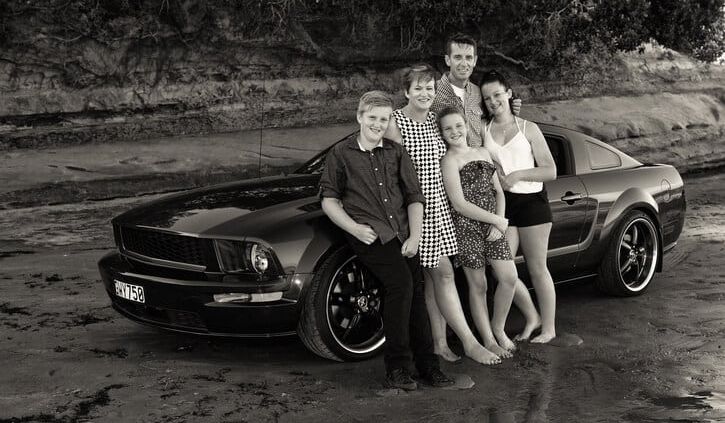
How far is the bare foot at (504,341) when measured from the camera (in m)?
5.83

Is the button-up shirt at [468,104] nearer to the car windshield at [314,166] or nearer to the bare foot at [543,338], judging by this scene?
the car windshield at [314,166]

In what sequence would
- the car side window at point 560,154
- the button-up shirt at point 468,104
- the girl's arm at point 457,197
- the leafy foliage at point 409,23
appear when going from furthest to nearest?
the leafy foliage at point 409,23, the car side window at point 560,154, the button-up shirt at point 468,104, the girl's arm at point 457,197

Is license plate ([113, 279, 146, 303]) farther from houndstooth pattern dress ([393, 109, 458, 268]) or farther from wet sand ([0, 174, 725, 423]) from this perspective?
houndstooth pattern dress ([393, 109, 458, 268])

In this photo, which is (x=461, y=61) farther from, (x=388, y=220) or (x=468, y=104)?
(x=388, y=220)

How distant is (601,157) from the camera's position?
7121mm

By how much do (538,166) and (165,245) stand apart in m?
2.26

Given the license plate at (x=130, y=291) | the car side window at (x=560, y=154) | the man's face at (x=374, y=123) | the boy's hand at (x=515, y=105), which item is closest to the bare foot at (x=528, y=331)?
the car side window at (x=560, y=154)

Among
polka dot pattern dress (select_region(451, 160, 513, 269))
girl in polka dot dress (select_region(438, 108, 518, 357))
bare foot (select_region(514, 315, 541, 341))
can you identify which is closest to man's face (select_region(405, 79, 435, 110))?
girl in polka dot dress (select_region(438, 108, 518, 357))

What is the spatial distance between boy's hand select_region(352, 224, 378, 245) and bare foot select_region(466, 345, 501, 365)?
1005mm

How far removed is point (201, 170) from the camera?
46.4 ft

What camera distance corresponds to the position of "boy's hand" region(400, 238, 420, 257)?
16.9 feet

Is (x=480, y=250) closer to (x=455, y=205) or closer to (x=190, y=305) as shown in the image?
(x=455, y=205)

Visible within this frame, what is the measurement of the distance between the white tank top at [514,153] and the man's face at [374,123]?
1037mm

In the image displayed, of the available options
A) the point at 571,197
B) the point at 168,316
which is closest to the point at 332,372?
the point at 168,316
